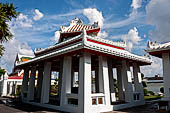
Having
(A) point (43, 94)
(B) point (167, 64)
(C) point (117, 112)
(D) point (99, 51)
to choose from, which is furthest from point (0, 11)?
(B) point (167, 64)

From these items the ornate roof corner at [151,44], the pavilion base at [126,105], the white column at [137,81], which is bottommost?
the pavilion base at [126,105]

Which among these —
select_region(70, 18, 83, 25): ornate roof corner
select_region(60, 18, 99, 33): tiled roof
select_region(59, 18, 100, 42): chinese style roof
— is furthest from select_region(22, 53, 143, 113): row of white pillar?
select_region(70, 18, 83, 25): ornate roof corner

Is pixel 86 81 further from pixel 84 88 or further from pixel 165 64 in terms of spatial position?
pixel 165 64

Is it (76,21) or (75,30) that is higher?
(76,21)

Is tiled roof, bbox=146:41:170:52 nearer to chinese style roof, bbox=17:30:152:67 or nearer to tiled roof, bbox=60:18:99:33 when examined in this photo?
chinese style roof, bbox=17:30:152:67

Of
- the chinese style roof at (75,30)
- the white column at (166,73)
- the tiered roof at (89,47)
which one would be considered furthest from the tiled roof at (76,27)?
the white column at (166,73)

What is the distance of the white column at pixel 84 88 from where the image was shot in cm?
854

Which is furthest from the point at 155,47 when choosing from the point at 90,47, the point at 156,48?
the point at 90,47

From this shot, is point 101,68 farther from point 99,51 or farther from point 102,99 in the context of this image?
point 102,99

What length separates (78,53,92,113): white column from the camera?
8541 mm

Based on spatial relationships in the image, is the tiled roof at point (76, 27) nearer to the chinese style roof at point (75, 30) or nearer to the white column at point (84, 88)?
the chinese style roof at point (75, 30)

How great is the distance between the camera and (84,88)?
867cm

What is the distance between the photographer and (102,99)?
9.66 metres

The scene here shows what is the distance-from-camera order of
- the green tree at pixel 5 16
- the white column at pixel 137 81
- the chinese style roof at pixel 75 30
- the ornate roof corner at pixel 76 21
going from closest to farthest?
1. the green tree at pixel 5 16
2. the white column at pixel 137 81
3. the chinese style roof at pixel 75 30
4. the ornate roof corner at pixel 76 21
